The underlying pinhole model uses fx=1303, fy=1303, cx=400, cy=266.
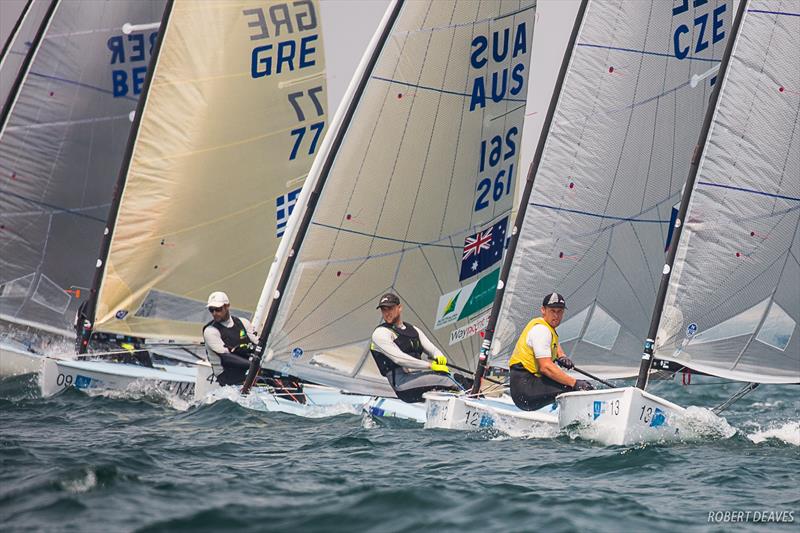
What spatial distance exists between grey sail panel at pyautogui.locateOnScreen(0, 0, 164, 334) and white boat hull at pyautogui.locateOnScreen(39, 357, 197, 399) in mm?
2589

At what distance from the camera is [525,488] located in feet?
28.8

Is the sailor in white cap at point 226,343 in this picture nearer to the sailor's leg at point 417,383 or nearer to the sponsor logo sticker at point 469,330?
the sailor's leg at point 417,383

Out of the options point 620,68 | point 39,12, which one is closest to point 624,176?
point 620,68

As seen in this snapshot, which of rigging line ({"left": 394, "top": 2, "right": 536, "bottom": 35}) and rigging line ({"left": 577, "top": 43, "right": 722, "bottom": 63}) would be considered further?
rigging line ({"left": 394, "top": 2, "right": 536, "bottom": 35})

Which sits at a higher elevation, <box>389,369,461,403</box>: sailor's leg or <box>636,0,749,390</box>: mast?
<box>636,0,749,390</box>: mast

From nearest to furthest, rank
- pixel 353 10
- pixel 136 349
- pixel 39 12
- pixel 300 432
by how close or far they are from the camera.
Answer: pixel 300 432, pixel 136 349, pixel 39 12, pixel 353 10

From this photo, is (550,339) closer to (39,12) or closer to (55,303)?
(55,303)

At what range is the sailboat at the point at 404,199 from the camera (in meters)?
13.4

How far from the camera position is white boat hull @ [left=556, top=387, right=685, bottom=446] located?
10664 millimetres

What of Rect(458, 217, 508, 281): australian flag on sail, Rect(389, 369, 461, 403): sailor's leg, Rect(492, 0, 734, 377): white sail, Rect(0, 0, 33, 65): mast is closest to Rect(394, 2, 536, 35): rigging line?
Rect(492, 0, 734, 377): white sail

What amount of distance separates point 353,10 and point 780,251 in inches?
382

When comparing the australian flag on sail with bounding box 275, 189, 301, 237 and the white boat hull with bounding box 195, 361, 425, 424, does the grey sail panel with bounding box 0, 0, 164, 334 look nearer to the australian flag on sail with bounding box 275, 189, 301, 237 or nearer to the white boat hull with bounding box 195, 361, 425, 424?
the australian flag on sail with bounding box 275, 189, 301, 237

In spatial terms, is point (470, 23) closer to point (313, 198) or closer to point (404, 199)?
point (404, 199)

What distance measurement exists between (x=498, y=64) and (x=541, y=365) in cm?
436
